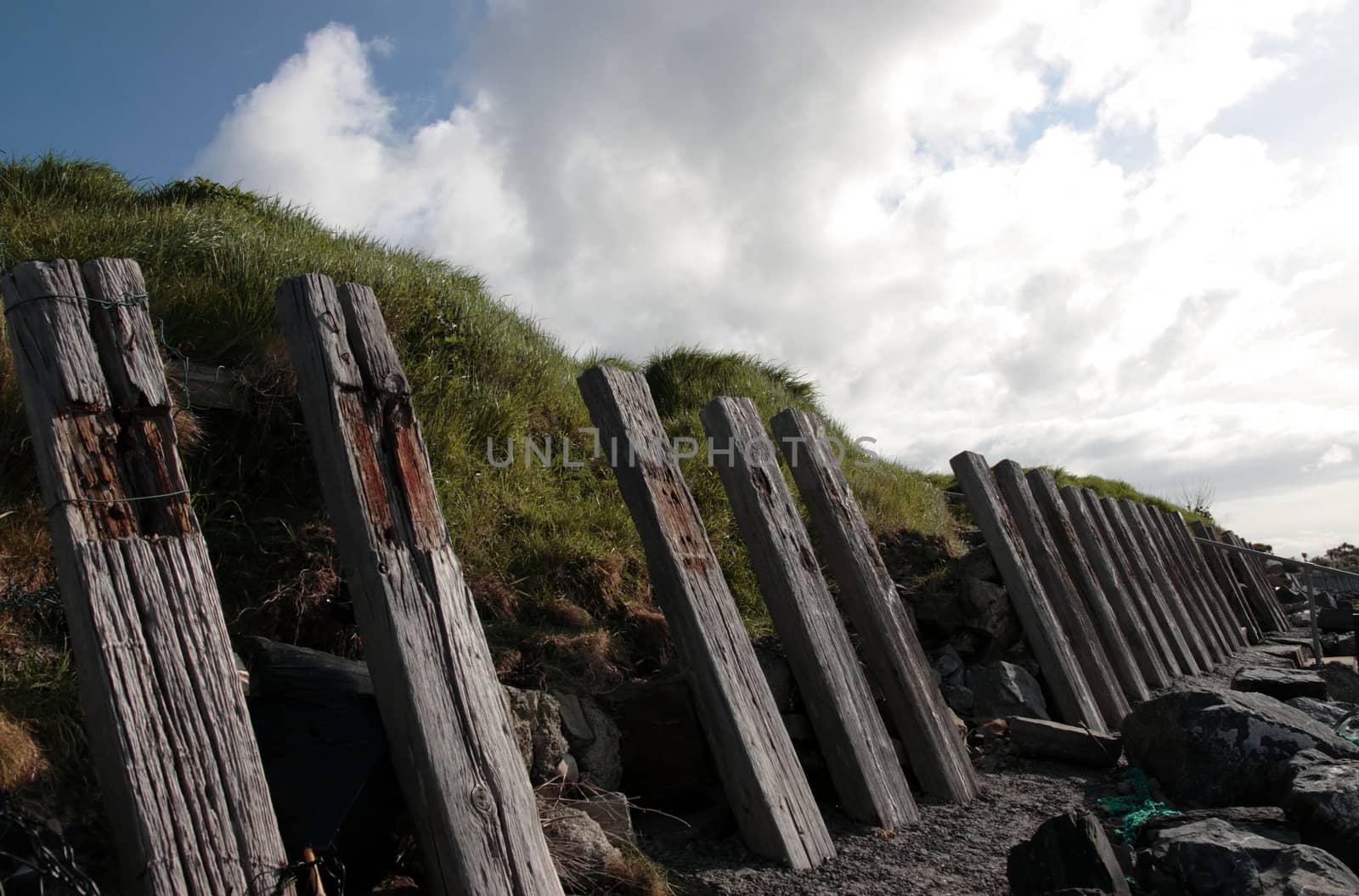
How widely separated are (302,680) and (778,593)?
165cm

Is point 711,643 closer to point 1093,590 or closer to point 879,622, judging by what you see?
point 879,622

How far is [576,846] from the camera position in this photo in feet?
8.87

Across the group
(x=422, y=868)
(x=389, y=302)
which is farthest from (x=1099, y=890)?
(x=389, y=302)

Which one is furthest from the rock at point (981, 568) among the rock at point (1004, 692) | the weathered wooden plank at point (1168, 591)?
the weathered wooden plank at point (1168, 591)

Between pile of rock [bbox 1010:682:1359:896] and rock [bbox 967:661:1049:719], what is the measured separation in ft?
1.76

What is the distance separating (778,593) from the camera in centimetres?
343

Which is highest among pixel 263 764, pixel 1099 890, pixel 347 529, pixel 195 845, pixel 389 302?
pixel 389 302

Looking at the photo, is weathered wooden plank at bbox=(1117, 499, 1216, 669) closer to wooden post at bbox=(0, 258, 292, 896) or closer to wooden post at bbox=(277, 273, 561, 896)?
wooden post at bbox=(277, 273, 561, 896)

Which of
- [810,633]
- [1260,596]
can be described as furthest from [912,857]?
[1260,596]

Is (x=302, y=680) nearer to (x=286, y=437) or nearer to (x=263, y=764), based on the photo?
→ (x=263, y=764)

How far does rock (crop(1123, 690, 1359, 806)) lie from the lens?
3.64 m

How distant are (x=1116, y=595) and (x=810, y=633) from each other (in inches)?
154

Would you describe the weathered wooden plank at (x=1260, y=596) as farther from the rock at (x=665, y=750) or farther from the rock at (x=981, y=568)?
the rock at (x=665, y=750)

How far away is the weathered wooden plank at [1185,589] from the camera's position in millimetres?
8477
